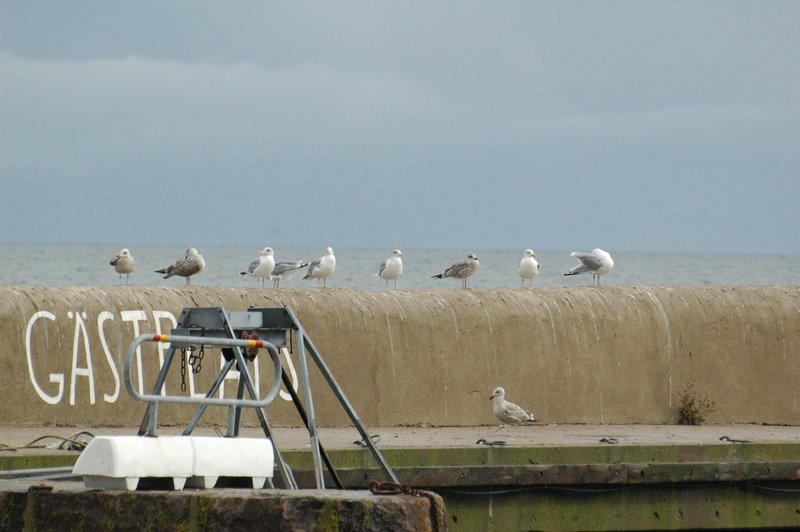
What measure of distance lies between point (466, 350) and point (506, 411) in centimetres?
116

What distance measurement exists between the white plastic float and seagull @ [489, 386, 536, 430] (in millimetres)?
6609

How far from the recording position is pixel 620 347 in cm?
1714

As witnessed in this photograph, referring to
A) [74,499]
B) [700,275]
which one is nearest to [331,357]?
[74,499]

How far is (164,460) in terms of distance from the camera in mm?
8969

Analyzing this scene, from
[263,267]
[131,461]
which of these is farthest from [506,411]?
[263,267]

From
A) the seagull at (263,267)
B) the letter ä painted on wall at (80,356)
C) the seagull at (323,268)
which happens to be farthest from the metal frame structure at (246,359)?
the seagull at (323,268)

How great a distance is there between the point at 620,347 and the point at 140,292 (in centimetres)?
550

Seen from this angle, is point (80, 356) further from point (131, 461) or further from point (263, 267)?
point (263, 267)

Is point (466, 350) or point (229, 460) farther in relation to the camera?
point (466, 350)

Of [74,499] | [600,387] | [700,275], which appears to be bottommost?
[700,275]

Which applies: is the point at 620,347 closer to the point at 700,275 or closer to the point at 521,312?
the point at 521,312

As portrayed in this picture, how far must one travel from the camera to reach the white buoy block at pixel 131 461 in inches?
349

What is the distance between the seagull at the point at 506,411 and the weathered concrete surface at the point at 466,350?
0.70m

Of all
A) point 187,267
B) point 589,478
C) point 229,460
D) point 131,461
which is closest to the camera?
point 131,461
